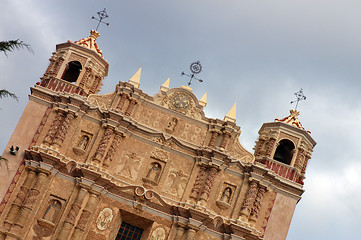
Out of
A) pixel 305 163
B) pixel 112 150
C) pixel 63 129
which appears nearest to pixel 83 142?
pixel 63 129

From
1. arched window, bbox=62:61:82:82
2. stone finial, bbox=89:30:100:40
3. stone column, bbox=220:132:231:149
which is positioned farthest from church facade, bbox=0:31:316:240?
stone finial, bbox=89:30:100:40

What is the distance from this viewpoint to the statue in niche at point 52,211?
29139 millimetres

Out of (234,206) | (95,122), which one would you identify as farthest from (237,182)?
(95,122)

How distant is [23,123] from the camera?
3072 centimetres

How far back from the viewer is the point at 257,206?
30969mm

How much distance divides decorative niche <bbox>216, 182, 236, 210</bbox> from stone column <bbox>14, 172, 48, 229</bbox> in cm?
856

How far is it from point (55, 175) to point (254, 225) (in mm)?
9950

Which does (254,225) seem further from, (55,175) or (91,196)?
(55,175)

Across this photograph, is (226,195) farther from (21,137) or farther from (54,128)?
(21,137)

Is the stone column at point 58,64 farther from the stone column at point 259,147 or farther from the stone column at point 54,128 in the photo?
the stone column at point 259,147

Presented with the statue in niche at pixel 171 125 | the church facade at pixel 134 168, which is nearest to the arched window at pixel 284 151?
the church facade at pixel 134 168

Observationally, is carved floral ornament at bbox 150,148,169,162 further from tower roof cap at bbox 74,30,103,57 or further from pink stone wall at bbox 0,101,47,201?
tower roof cap at bbox 74,30,103,57

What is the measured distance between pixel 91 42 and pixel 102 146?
653 centimetres

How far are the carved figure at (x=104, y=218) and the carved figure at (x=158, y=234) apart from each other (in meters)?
2.18
